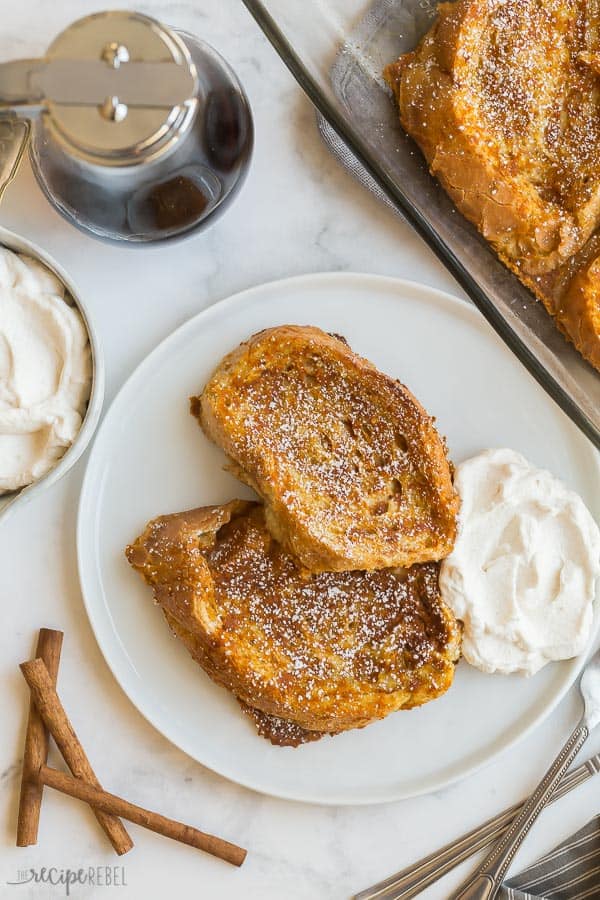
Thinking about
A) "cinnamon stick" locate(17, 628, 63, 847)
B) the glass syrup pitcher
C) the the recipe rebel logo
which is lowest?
the the recipe rebel logo

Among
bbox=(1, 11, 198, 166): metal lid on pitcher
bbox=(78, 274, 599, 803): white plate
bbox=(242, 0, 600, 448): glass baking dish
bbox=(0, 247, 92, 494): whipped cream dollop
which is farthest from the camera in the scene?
bbox=(78, 274, 599, 803): white plate

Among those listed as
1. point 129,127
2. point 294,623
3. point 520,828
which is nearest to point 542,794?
point 520,828

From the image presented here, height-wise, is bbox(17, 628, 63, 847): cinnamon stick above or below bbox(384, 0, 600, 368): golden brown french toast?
below

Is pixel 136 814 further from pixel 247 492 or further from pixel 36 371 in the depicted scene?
pixel 36 371

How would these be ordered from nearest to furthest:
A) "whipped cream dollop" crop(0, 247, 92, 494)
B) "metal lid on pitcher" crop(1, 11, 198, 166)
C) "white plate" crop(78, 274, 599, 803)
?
"metal lid on pitcher" crop(1, 11, 198, 166) < "whipped cream dollop" crop(0, 247, 92, 494) < "white plate" crop(78, 274, 599, 803)

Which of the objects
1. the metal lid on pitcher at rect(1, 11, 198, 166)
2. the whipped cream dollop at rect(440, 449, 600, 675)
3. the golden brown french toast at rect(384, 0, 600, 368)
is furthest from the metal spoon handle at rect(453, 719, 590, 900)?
the metal lid on pitcher at rect(1, 11, 198, 166)

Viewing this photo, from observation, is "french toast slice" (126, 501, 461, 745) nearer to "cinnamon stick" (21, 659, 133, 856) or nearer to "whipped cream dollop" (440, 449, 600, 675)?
"whipped cream dollop" (440, 449, 600, 675)
